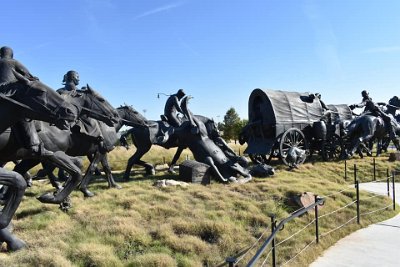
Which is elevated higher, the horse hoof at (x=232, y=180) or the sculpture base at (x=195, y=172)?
the sculpture base at (x=195, y=172)

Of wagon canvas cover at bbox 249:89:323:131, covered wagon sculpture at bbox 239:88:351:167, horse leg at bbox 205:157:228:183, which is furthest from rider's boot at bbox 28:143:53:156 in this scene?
wagon canvas cover at bbox 249:89:323:131

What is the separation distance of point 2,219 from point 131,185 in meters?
5.24

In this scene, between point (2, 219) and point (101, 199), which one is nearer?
point (2, 219)

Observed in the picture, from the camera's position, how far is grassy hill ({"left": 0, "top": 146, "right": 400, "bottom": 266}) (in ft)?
16.7

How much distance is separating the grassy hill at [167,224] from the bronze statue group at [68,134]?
490mm

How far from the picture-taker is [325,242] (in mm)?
5926

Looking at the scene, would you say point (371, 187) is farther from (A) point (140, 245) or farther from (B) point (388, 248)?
(A) point (140, 245)

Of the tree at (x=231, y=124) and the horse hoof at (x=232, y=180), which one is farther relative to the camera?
the tree at (x=231, y=124)

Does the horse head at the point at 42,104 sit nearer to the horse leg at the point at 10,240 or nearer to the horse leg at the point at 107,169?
the horse leg at the point at 10,240

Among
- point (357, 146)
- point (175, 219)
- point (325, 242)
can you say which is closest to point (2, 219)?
point (175, 219)

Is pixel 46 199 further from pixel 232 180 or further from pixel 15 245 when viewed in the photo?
pixel 232 180

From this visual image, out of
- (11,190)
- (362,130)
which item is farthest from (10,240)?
(362,130)

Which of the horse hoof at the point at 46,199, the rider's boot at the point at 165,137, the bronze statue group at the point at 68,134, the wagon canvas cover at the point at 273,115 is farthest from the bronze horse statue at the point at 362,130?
the horse hoof at the point at 46,199

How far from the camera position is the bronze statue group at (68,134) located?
171 inches
